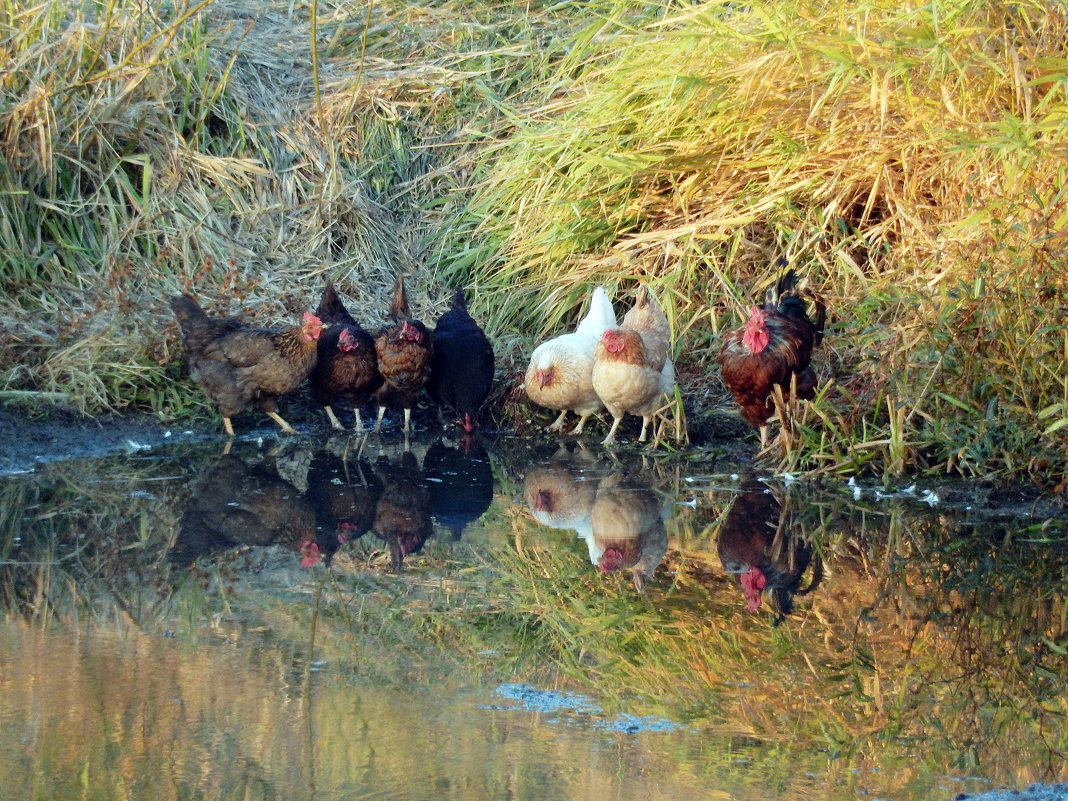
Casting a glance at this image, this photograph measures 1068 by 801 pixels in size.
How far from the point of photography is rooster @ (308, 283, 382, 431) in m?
6.75

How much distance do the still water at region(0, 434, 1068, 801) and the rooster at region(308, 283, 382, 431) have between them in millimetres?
1256

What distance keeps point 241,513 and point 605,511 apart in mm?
1612

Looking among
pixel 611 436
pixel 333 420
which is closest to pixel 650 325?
pixel 611 436

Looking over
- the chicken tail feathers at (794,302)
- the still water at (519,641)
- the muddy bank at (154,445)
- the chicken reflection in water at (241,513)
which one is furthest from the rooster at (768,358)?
the chicken reflection in water at (241,513)

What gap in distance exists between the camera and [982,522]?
4.86 metres

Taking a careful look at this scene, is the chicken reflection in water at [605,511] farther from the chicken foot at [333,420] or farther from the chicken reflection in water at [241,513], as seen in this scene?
the chicken foot at [333,420]

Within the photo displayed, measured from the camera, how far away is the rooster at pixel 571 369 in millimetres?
6680

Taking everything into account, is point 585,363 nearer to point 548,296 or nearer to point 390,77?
point 548,296

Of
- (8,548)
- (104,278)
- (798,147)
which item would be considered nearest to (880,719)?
(8,548)

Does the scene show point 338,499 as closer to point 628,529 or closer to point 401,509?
point 401,509

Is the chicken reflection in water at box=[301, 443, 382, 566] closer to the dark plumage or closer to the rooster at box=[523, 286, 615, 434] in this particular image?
the dark plumage

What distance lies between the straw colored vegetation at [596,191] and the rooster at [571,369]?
367 millimetres

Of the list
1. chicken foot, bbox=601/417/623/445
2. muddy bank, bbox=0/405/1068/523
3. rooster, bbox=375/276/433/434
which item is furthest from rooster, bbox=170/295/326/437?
chicken foot, bbox=601/417/623/445

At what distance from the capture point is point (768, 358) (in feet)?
19.4
